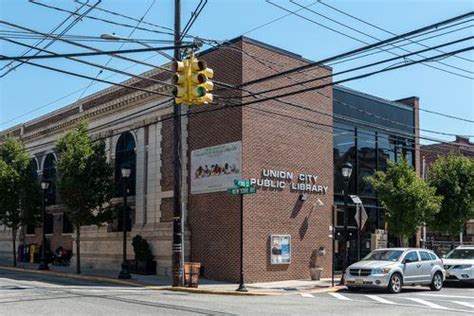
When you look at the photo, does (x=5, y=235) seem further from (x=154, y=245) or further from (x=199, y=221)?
(x=199, y=221)

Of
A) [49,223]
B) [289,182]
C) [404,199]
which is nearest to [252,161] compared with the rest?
[289,182]

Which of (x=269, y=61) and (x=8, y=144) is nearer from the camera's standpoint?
(x=269, y=61)

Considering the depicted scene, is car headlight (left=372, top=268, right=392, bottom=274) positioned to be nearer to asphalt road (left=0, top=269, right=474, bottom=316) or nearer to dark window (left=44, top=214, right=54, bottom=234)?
asphalt road (left=0, top=269, right=474, bottom=316)

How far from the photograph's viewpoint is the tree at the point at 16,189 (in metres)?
34.8

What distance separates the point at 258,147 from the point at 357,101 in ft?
23.8

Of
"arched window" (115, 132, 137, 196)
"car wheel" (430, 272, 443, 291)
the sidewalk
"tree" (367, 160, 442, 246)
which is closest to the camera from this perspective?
the sidewalk

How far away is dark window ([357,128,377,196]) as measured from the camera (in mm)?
29438

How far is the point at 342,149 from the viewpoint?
2856cm

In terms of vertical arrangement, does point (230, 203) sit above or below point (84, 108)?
below

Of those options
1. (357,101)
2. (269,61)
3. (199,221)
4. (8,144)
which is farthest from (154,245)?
(8,144)

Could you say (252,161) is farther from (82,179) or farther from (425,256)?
(82,179)

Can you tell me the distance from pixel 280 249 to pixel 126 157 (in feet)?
34.7

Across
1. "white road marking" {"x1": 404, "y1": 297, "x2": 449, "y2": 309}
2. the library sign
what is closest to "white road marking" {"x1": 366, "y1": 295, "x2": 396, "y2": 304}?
"white road marking" {"x1": 404, "y1": 297, "x2": 449, "y2": 309}

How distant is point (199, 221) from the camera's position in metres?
25.6
